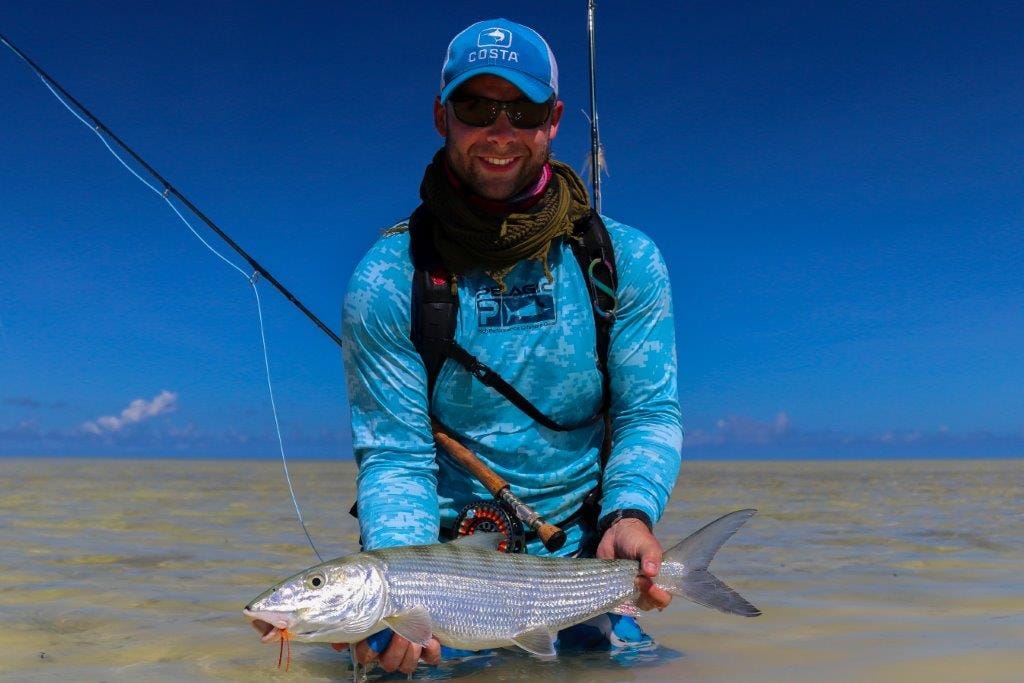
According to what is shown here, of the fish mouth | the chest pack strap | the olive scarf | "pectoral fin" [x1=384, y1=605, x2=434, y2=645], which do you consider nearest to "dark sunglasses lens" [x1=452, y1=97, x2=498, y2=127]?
the olive scarf

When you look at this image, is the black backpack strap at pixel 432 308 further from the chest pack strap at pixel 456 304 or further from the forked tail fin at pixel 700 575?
the forked tail fin at pixel 700 575

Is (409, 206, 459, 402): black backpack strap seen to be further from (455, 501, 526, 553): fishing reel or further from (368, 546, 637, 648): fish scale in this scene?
(368, 546, 637, 648): fish scale

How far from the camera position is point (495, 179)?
4.01 meters

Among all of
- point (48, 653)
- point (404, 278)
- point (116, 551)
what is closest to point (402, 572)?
point (404, 278)

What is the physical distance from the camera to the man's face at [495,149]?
3.91 meters

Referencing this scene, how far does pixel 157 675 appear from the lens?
12.8ft

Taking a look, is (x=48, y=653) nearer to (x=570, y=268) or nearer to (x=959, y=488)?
(x=570, y=268)

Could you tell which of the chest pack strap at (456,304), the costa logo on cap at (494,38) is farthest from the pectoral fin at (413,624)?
the costa logo on cap at (494,38)

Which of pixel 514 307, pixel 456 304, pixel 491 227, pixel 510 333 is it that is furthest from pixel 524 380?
pixel 491 227

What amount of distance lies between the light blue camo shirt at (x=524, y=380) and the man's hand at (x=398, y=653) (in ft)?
2.54

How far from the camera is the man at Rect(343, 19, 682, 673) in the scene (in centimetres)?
391

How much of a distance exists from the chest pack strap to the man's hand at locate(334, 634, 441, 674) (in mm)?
1239

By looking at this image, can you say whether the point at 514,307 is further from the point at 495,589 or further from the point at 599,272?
the point at 495,589

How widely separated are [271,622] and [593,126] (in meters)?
3.82
